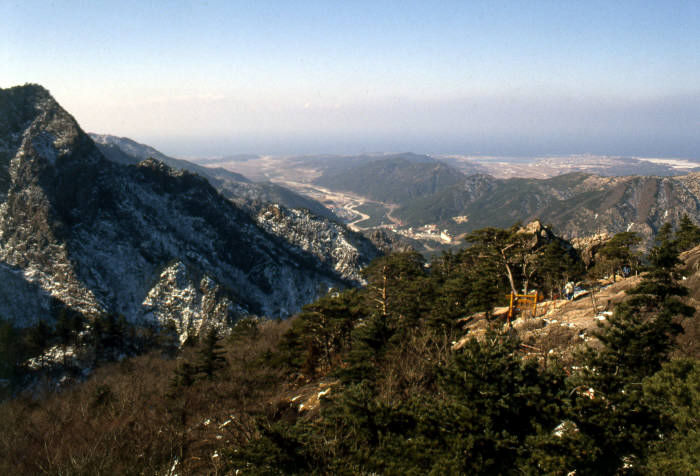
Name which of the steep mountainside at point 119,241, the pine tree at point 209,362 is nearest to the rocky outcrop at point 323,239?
the steep mountainside at point 119,241

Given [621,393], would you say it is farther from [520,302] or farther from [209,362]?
[209,362]

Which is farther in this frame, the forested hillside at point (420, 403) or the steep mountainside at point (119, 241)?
the steep mountainside at point (119, 241)

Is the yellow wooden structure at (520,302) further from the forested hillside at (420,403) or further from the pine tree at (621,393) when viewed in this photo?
the pine tree at (621,393)

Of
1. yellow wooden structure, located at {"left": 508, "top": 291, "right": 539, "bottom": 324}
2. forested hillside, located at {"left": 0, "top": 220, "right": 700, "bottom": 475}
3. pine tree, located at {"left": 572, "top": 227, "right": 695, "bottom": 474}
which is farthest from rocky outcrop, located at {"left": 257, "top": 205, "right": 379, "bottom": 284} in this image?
pine tree, located at {"left": 572, "top": 227, "right": 695, "bottom": 474}

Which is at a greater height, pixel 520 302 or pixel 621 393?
pixel 621 393

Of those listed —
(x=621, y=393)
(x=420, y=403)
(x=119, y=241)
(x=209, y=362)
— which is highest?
(x=621, y=393)

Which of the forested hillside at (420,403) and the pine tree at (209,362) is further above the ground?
the forested hillside at (420,403)

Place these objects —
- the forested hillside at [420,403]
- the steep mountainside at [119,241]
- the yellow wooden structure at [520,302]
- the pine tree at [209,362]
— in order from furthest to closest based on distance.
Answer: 1. the steep mountainside at [119,241]
2. the pine tree at [209,362]
3. the yellow wooden structure at [520,302]
4. the forested hillside at [420,403]

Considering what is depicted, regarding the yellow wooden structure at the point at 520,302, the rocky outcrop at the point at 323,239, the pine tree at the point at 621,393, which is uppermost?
the pine tree at the point at 621,393

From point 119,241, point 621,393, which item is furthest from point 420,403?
point 119,241
